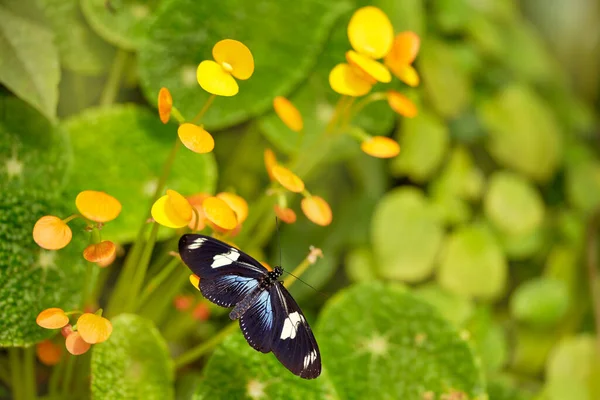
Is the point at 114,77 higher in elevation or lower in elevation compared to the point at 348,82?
lower

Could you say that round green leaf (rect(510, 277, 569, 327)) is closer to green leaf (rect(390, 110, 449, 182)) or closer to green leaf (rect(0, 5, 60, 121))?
green leaf (rect(390, 110, 449, 182))

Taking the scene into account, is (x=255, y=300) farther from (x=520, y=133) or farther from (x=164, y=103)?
(x=520, y=133)

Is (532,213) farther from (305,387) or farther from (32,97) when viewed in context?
(32,97)

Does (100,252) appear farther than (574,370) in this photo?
No

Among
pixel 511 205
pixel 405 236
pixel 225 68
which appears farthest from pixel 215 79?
pixel 511 205

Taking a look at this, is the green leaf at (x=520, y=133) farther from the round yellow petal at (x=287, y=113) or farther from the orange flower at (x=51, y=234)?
the orange flower at (x=51, y=234)

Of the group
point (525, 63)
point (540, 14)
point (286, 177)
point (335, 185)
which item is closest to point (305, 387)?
point (286, 177)

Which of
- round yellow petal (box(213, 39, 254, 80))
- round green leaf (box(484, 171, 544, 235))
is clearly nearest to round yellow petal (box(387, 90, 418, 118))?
round yellow petal (box(213, 39, 254, 80))
